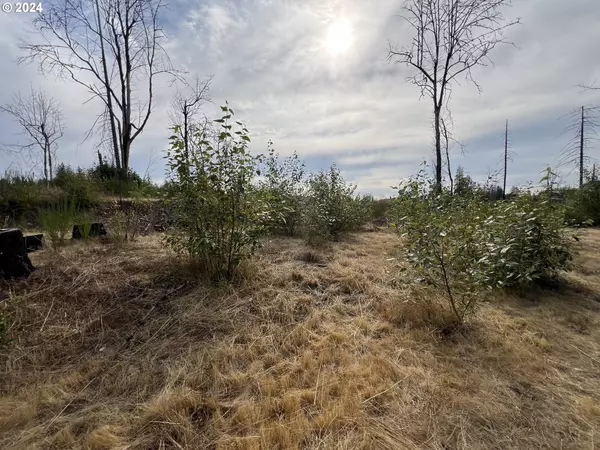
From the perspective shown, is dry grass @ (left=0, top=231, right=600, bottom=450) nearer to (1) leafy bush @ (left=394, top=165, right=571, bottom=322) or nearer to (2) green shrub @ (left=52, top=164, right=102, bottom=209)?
(1) leafy bush @ (left=394, top=165, right=571, bottom=322)

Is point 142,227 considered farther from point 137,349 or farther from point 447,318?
point 447,318

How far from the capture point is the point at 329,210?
6273mm

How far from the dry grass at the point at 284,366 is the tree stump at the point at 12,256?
0.44 ft

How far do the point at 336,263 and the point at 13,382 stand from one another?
116 inches

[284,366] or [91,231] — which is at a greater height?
[91,231]

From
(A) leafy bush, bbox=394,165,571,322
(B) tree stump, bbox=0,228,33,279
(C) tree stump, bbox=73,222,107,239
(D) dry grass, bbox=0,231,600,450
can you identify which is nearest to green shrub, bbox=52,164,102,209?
(C) tree stump, bbox=73,222,107,239

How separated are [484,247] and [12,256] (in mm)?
4174

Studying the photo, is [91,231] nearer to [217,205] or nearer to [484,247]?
[217,205]

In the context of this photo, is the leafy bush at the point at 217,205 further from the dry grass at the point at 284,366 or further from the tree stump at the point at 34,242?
the tree stump at the point at 34,242

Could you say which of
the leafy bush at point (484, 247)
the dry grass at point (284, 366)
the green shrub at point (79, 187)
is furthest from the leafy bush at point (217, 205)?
the green shrub at point (79, 187)

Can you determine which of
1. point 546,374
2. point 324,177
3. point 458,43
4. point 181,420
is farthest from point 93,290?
point 458,43

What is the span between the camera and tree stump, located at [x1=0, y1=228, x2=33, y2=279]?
264cm

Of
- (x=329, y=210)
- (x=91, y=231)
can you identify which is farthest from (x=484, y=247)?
(x=91, y=231)

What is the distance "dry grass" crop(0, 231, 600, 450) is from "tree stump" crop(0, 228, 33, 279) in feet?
0.44
